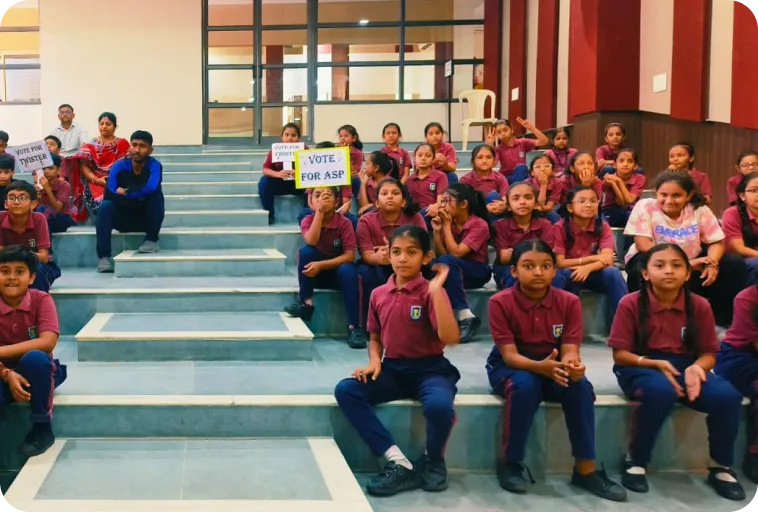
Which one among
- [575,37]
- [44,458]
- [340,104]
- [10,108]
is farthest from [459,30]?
[44,458]

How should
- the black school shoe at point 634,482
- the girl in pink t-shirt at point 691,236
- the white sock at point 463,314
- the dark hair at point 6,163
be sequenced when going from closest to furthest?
the black school shoe at point 634,482 → the girl in pink t-shirt at point 691,236 → the white sock at point 463,314 → the dark hair at point 6,163

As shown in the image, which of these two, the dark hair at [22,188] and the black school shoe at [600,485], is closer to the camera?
the black school shoe at [600,485]

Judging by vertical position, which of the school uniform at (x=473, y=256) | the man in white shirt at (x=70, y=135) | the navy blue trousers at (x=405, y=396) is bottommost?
the navy blue trousers at (x=405, y=396)

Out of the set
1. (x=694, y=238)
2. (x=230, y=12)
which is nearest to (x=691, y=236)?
(x=694, y=238)

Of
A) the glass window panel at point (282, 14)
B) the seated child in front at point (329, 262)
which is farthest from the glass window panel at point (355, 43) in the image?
the seated child in front at point (329, 262)

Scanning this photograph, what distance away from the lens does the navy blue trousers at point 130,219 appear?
4.82 meters

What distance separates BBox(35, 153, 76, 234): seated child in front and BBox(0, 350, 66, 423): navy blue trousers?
2275mm

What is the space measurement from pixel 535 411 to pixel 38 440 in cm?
189

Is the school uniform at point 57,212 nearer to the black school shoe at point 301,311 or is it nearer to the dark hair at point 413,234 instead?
the black school shoe at point 301,311

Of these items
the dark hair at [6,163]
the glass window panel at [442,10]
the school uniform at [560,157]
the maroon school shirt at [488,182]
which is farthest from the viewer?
the glass window panel at [442,10]

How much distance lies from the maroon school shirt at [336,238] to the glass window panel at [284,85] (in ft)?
23.2

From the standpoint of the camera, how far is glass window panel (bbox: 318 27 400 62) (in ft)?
35.0

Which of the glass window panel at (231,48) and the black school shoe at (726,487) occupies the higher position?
the glass window panel at (231,48)

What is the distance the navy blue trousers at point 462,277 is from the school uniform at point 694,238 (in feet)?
2.56
